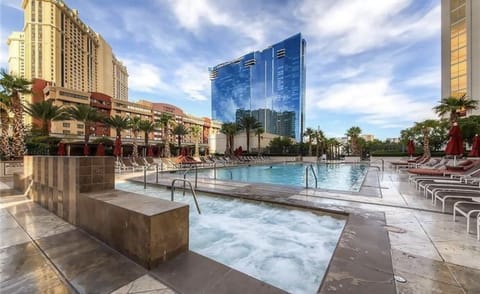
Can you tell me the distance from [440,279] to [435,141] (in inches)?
1299

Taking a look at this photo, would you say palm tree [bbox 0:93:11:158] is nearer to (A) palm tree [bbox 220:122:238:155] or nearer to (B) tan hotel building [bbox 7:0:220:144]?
(A) palm tree [bbox 220:122:238:155]

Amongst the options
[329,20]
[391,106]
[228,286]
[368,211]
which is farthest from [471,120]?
[228,286]

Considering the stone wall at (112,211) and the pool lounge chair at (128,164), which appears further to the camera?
the pool lounge chair at (128,164)

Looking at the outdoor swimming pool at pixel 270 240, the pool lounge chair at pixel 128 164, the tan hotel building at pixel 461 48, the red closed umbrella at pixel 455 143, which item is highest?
the tan hotel building at pixel 461 48

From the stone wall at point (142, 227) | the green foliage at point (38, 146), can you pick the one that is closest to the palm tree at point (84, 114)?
the green foliage at point (38, 146)

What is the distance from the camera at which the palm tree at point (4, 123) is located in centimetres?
1160

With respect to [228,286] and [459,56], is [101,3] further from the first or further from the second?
[459,56]

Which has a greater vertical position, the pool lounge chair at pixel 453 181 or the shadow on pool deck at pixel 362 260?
the pool lounge chair at pixel 453 181

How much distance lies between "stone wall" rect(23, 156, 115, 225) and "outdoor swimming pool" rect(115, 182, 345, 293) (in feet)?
5.88

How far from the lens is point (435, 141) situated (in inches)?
1004

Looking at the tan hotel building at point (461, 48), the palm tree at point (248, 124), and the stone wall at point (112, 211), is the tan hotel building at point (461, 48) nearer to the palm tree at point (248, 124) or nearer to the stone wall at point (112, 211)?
the palm tree at point (248, 124)

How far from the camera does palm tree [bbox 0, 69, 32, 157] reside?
37.9 ft

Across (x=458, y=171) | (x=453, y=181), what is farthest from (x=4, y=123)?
(x=458, y=171)

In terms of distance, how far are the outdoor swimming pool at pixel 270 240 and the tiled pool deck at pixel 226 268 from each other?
1.33 feet
